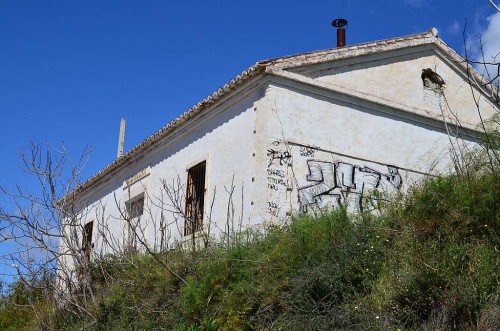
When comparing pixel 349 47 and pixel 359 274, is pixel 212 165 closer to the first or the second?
pixel 349 47

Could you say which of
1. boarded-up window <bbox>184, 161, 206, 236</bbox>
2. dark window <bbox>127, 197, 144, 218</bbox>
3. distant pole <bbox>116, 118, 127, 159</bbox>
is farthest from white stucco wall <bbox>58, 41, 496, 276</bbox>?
distant pole <bbox>116, 118, 127, 159</bbox>

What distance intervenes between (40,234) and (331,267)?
19.9 ft

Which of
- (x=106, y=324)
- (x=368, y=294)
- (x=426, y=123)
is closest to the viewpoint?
(x=368, y=294)

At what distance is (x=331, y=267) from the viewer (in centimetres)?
759

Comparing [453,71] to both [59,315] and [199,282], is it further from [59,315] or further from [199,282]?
[59,315]

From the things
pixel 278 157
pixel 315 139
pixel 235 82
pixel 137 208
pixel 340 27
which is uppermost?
pixel 340 27

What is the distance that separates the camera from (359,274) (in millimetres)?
7391

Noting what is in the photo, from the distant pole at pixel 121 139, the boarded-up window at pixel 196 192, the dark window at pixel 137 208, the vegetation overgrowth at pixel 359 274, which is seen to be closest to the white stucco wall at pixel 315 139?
the boarded-up window at pixel 196 192

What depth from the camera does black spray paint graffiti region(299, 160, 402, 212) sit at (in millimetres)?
11773

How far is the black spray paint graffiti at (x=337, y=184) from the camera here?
1177 centimetres

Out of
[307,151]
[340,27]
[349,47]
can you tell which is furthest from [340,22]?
[307,151]

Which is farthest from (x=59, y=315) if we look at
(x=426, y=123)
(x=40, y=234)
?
(x=426, y=123)

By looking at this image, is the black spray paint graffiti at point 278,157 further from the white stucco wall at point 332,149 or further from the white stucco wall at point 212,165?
the white stucco wall at point 212,165

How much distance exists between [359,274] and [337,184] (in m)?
4.82
